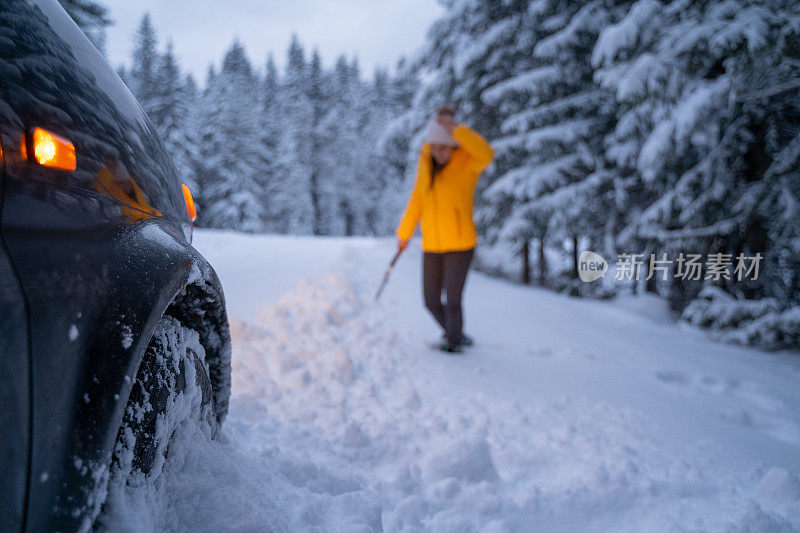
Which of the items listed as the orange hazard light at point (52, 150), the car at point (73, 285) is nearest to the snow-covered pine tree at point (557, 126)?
the car at point (73, 285)

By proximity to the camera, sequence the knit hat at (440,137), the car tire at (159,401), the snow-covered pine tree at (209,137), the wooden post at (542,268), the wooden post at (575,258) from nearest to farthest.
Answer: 1. the car tire at (159,401)
2. the knit hat at (440,137)
3. the wooden post at (575,258)
4. the wooden post at (542,268)
5. the snow-covered pine tree at (209,137)

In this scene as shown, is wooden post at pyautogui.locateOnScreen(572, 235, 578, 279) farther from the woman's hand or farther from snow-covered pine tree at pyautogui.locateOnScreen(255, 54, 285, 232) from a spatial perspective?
snow-covered pine tree at pyautogui.locateOnScreen(255, 54, 285, 232)

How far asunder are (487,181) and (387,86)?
3121 centimetres

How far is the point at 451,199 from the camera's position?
363 centimetres

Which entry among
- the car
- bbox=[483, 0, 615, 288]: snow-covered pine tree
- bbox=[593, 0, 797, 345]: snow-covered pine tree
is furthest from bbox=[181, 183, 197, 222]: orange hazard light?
bbox=[483, 0, 615, 288]: snow-covered pine tree

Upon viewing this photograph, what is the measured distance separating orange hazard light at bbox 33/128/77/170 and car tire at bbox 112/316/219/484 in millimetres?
434

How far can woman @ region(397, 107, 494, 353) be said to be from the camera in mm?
3568

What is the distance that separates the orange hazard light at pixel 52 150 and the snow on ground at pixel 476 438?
2.35ft

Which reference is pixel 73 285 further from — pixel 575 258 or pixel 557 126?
pixel 575 258

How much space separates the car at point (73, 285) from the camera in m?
0.71

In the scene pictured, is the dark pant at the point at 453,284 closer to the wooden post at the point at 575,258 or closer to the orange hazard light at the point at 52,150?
the orange hazard light at the point at 52,150

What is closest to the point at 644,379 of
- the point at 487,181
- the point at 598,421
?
the point at 598,421

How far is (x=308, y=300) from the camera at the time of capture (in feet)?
15.8

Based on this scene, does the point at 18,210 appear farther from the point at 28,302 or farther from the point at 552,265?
the point at 552,265
